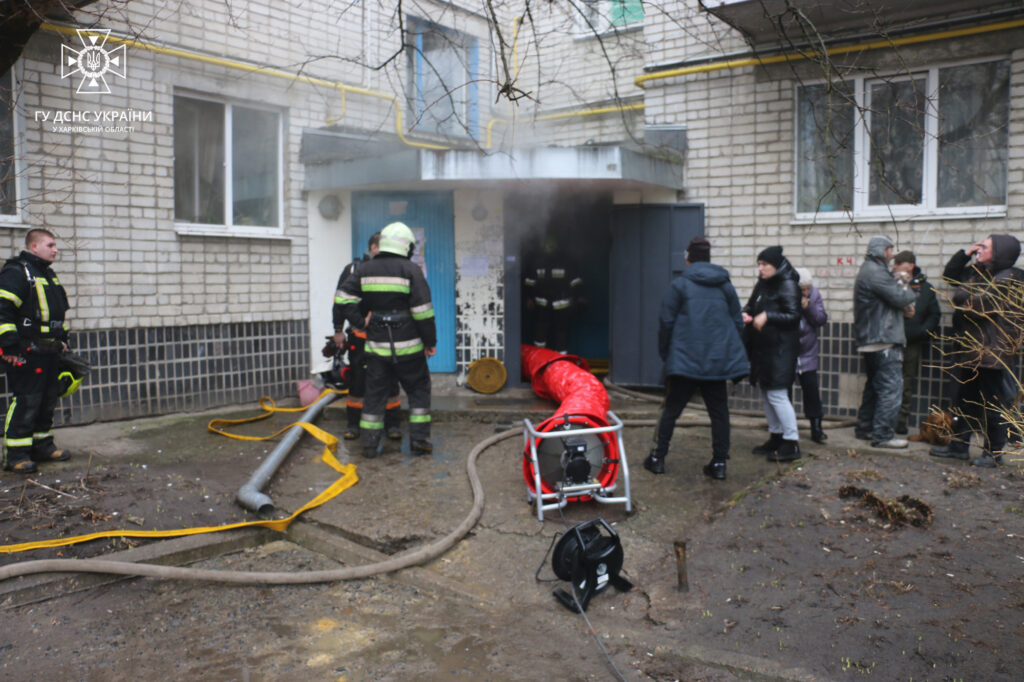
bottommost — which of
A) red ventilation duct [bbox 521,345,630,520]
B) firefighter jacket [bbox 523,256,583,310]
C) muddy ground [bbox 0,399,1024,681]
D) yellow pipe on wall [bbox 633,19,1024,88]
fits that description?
muddy ground [bbox 0,399,1024,681]

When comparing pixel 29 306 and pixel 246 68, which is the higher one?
pixel 246 68

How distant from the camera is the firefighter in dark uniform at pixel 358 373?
7.00 metres

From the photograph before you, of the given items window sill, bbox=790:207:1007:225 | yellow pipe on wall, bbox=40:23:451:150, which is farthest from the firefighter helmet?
window sill, bbox=790:207:1007:225

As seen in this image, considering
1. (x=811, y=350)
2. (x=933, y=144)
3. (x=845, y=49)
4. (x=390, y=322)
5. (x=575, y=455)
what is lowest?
(x=575, y=455)

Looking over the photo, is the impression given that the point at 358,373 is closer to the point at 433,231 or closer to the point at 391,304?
the point at 391,304

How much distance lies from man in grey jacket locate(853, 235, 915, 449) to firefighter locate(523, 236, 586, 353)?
411 cm

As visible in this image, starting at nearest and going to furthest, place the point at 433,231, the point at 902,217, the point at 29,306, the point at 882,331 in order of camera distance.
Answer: the point at 29,306 < the point at 882,331 < the point at 902,217 < the point at 433,231

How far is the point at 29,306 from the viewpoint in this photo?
5785 mm

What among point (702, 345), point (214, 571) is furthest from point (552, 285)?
point (214, 571)

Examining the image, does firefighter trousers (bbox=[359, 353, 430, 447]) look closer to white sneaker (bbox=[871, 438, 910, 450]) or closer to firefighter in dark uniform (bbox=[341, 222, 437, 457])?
firefighter in dark uniform (bbox=[341, 222, 437, 457])

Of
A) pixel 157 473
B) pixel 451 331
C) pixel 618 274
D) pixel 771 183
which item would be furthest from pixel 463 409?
pixel 771 183

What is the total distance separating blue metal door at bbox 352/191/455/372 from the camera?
9586 mm

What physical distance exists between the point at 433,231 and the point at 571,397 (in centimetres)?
438

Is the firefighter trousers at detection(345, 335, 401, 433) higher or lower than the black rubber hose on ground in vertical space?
higher
